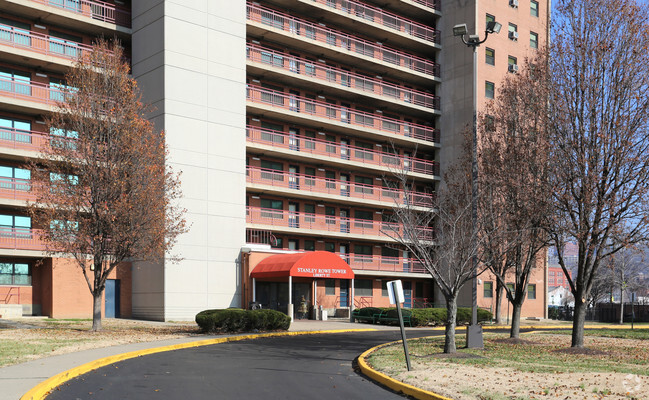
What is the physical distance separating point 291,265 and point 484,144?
15.2 metres

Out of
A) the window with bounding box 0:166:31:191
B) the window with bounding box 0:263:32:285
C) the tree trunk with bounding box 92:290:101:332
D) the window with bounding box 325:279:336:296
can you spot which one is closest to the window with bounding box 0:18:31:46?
the window with bounding box 0:166:31:191

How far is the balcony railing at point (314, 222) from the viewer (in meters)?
46.5

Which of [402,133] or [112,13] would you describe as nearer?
[112,13]

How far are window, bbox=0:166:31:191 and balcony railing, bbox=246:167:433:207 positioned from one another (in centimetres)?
1433

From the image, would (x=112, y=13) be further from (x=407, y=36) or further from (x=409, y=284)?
(x=409, y=284)

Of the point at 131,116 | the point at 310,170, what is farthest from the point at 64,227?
the point at 310,170

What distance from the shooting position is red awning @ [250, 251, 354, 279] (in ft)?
131

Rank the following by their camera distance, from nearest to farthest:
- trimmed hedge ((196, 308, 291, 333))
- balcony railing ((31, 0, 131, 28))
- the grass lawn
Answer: the grass lawn
trimmed hedge ((196, 308, 291, 333))
balcony railing ((31, 0, 131, 28))

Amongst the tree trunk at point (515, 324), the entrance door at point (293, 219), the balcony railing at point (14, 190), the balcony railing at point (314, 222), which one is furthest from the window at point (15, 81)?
the tree trunk at point (515, 324)

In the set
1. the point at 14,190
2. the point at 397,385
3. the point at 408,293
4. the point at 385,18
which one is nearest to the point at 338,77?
the point at 385,18

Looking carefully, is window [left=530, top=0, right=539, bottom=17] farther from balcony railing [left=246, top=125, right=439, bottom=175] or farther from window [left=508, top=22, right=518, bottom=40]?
balcony railing [left=246, top=125, right=439, bottom=175]

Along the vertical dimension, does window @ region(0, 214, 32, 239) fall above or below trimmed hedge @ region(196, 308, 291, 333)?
above

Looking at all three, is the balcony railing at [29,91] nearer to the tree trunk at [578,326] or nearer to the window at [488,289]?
the tree trunk at [578,326]

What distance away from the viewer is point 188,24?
40.9 meters
